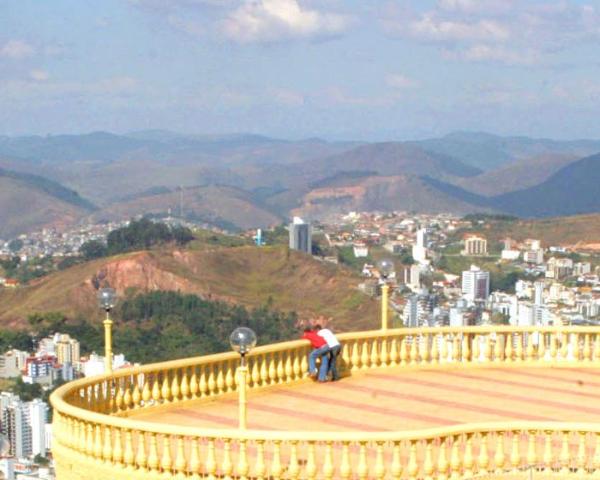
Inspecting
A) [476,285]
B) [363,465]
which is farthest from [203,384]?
[476,285]

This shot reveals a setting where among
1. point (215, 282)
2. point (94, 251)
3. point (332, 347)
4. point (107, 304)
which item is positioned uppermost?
point (107, 304)

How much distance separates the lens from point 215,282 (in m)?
147

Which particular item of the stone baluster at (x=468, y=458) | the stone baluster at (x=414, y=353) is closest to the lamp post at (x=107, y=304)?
the stone baluster at (x=468, y=458)

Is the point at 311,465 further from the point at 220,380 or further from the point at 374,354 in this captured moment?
the point at 374,354

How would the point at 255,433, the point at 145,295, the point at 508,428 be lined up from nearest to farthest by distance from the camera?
the point at 255,433
the point at 508,428
the point at 145,295

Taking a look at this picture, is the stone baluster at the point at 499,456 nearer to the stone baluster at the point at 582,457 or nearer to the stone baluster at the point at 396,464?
the stone baluster at the point at 582,457

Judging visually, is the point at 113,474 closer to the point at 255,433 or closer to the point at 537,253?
the point at 255,433

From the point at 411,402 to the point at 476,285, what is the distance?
128 m

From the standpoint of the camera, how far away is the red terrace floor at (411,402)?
15680mm

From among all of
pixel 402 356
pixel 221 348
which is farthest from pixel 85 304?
pixel 402 356

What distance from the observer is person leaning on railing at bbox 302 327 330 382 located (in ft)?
60.2

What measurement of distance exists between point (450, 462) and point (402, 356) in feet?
24.4

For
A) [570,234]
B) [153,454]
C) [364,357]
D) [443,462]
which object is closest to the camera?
[443,462]

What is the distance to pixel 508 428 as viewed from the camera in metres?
13.0
